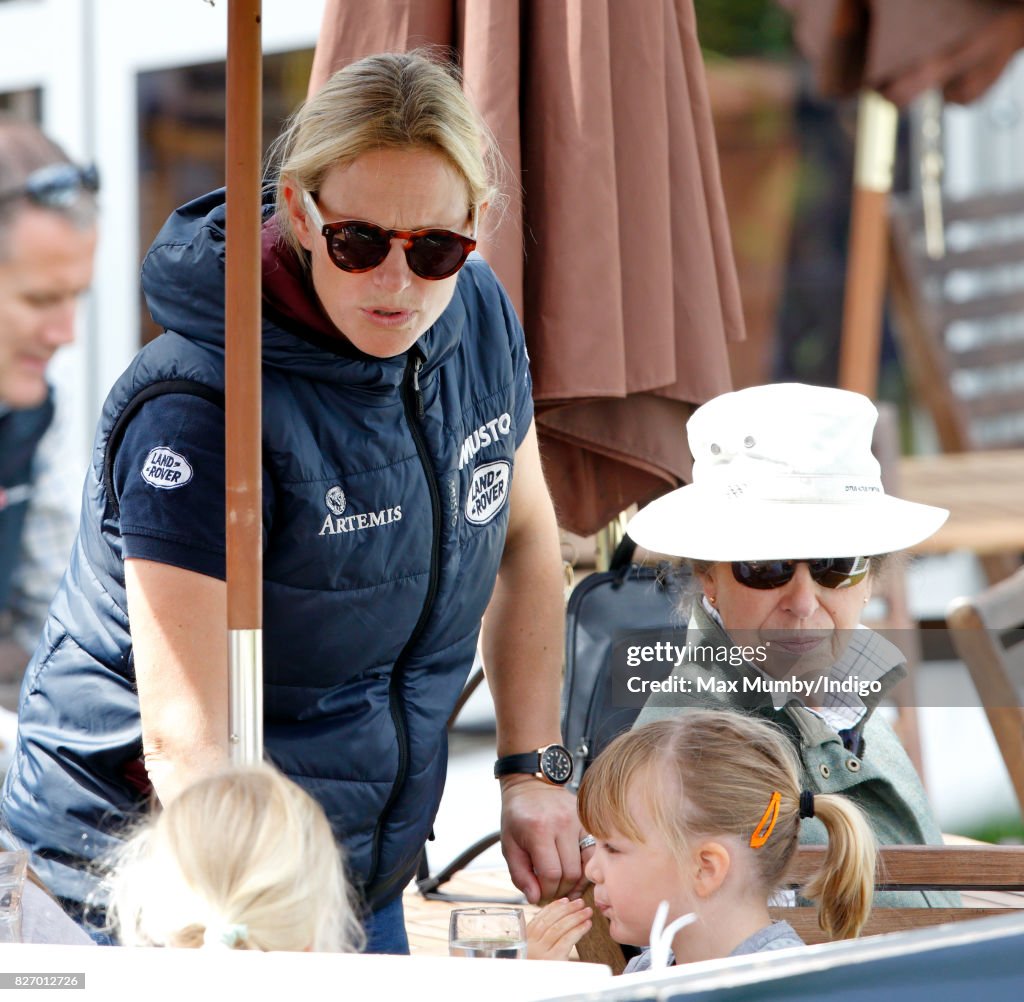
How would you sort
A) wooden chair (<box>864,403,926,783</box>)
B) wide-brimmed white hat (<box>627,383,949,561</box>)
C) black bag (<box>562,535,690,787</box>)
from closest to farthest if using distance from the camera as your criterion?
wide-brimmed white hat (<box>627,383,949,561</box>) → black bag (<box>562,535,690,787</box>) → wooden chair (<box>864,403,926,783</box>)

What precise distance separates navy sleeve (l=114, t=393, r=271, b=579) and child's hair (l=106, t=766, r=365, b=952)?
1.14 ft

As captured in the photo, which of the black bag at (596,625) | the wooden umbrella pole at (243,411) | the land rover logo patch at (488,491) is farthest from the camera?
the black bag at (596,625)

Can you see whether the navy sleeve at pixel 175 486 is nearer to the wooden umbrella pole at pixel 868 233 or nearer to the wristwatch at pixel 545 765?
the wristwatch at pixel 545 765

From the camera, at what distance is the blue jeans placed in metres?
2.11

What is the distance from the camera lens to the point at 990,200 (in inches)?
212

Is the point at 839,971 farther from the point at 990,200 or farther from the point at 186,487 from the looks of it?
the point at 990,200

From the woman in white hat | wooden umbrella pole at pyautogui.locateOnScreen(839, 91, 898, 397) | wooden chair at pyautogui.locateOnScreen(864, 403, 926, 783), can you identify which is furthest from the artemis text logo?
wooden umbrella pole at pyautogui.locateOnScreen(839, 91, 898, 397)

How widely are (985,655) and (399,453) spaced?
3.87 ft

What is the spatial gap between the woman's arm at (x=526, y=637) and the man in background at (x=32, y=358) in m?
2.77

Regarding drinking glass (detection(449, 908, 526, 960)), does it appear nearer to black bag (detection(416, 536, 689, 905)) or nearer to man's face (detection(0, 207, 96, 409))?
black bag (detection(416, 536, 689, 905))

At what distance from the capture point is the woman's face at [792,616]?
1.92 meters

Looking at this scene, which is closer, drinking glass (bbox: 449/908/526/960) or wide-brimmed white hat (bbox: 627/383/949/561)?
drinking glass (bbox: 449/908/526/960)

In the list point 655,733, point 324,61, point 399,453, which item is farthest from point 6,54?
point 655,733

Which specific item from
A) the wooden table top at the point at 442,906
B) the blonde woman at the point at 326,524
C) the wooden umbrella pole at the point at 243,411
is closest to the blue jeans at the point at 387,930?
the blonde woman at the point at 326,524
